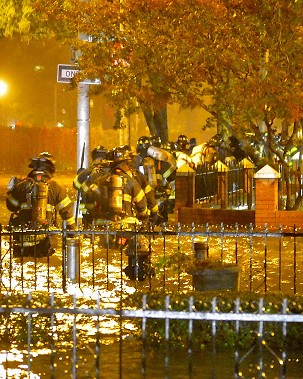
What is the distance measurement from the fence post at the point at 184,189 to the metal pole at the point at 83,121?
2.16m

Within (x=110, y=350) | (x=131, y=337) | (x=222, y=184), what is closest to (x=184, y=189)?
Answer: (x=222, y=184)

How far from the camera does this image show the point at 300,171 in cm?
2016

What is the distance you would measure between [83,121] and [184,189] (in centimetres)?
249

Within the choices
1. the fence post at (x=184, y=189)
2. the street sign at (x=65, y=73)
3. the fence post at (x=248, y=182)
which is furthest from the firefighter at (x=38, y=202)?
the fence post at (x=248, y=182)

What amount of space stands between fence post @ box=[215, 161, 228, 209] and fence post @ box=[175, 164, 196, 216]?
2.64 ft

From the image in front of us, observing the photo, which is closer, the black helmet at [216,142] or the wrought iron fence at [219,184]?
the wrought iron fence at [219,184]

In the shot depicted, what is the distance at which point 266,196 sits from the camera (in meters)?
18.1

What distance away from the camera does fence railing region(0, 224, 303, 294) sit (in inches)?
428

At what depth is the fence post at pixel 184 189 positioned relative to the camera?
63.5 ft

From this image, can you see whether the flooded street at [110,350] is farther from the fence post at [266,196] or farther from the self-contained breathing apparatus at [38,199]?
the fence post at [266,196]

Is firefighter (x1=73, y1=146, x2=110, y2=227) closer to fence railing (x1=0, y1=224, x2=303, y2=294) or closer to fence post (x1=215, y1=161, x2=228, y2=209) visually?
fence railing (x1=0, y1=224, x2=303, y2=294)

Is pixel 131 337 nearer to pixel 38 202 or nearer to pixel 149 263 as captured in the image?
pixel 149 263

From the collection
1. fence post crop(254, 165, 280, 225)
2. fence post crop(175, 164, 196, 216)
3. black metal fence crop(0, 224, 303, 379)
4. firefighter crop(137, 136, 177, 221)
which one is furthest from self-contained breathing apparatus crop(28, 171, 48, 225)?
fence post crop(175, 164, 196, 216)

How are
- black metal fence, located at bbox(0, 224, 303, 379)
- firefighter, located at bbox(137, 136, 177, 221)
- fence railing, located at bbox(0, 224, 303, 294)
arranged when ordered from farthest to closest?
firefighter, located at bbox(137, 136, 177, 221) → fence railing, located at bbox(0, 224, 303, 294) → black metal fence, located at bbox(0, 224, 303, 379)
